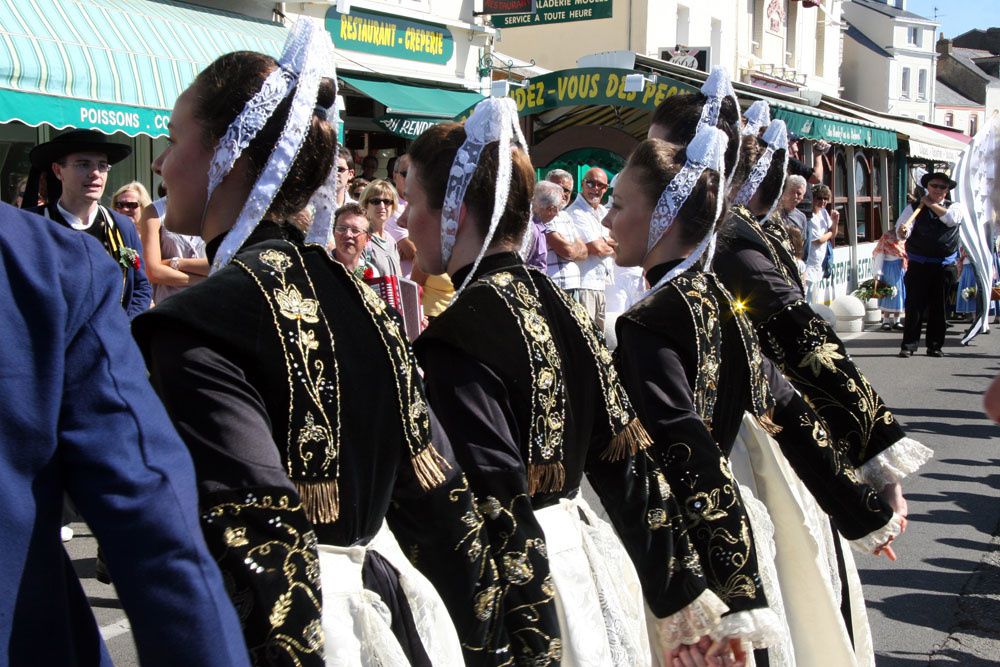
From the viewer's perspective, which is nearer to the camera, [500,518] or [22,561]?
[22,561]

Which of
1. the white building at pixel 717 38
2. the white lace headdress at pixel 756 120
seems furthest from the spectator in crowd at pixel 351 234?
the white building at pixel 717 38

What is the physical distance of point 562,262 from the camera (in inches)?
365

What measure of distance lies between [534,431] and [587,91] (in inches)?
442

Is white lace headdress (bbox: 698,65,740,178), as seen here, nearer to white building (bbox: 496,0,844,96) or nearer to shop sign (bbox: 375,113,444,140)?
shop sign (bbox: 375,113,444,140)

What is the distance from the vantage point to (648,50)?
2358cm

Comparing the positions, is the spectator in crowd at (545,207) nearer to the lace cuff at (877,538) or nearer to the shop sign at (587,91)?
the shop sign at (587,91)

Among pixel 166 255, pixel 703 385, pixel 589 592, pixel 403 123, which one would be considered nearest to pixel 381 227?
pixel 166 255

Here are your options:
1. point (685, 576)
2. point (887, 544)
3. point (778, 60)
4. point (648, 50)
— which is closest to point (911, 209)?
point (648, 50)

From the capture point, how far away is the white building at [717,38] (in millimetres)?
23547

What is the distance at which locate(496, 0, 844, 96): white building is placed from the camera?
2355cm

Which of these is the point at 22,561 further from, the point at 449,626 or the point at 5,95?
the point at 5,95

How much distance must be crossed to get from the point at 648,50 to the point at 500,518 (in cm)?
2240

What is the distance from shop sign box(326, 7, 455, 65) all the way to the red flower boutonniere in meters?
7.88

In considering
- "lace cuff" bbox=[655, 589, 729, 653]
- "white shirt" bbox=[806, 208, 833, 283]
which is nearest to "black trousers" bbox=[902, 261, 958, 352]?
"white shirt" bbox=[806, 208, 833, 283]
